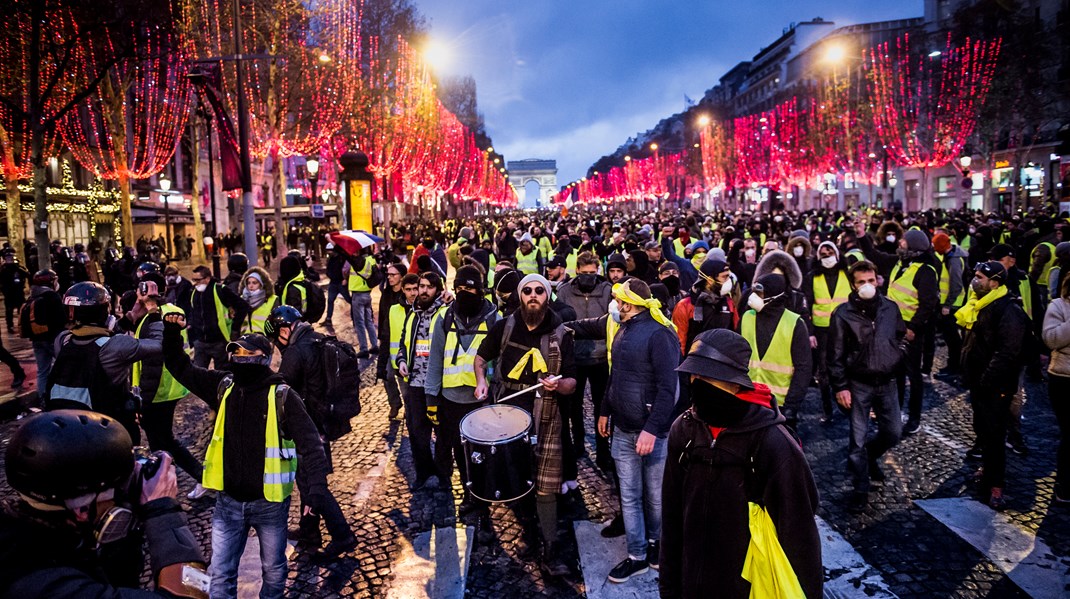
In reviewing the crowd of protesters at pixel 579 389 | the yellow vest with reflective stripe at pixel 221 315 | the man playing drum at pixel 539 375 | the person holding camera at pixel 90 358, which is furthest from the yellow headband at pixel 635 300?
the yellow vest with reflective stripe at pixel 221 315

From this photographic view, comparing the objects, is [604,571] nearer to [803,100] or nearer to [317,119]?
[317,119]

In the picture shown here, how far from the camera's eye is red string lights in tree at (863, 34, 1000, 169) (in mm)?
35469

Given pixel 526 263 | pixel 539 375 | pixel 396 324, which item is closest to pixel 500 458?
pixel 539 375

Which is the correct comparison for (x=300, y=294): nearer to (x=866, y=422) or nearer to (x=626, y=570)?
(x=626, y=570)

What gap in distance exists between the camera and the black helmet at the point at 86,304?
465 centimetres

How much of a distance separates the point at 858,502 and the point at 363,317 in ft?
26.7

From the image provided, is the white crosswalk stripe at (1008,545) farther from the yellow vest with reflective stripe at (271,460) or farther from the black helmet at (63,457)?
the black helmet at (63,457)

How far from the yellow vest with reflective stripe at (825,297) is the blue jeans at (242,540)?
18.9 ft

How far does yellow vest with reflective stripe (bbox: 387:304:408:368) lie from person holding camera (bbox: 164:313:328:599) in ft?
9.61

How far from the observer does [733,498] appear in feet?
8.44

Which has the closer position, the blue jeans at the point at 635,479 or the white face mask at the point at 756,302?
the blue jeans at the point at 635,479

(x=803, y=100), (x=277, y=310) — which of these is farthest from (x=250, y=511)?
(x=803, y=100)

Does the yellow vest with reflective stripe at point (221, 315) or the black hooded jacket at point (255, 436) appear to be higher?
the yellow vest with reflective stripe at point (221, 315)

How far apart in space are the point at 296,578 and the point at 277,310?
1777mm
